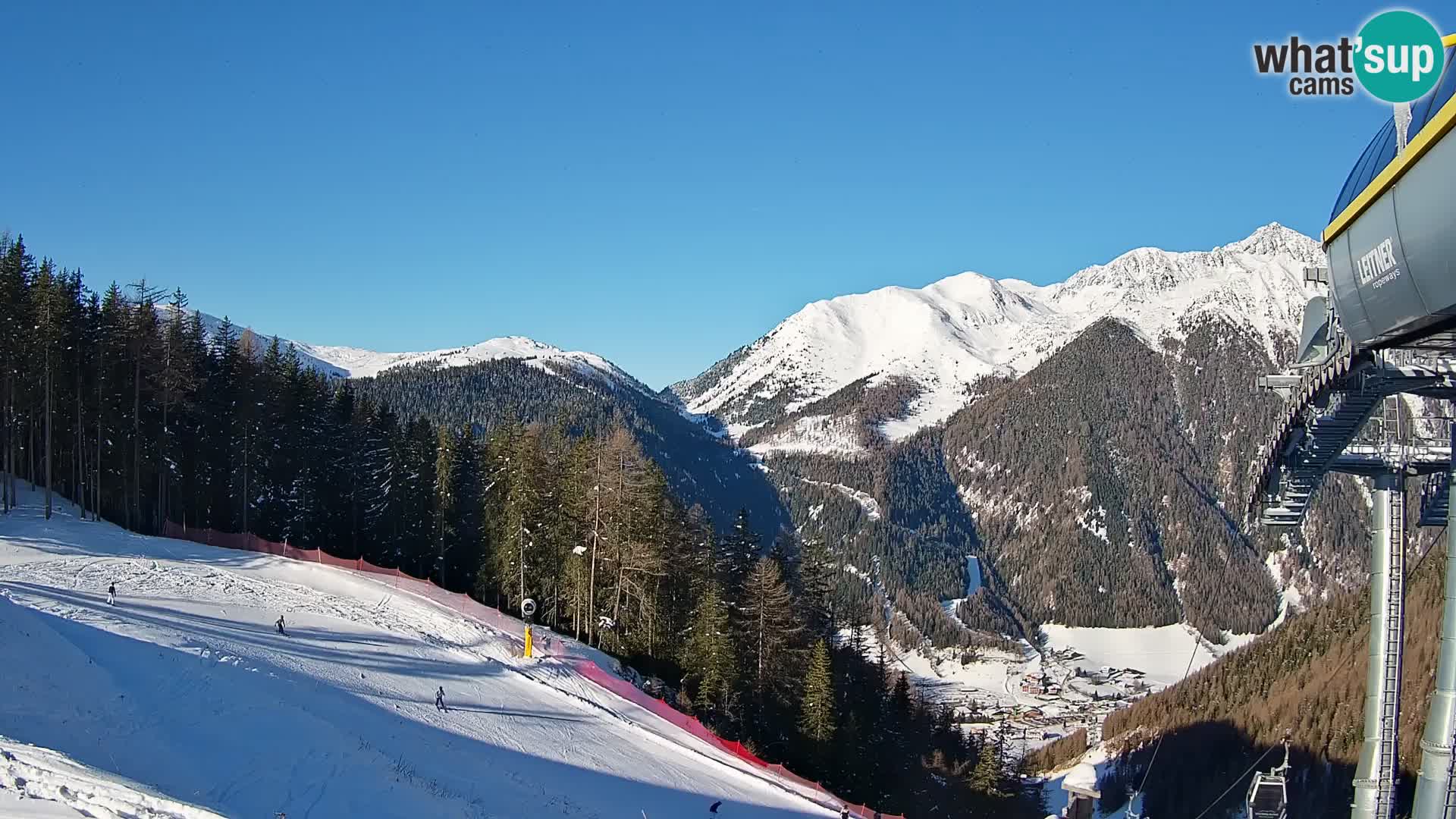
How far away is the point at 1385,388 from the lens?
12.2m

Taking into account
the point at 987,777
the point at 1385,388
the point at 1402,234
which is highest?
the point at 1402,234

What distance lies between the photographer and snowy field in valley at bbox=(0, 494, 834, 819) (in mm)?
15938

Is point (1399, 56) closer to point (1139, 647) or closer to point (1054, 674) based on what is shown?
point (1054, 674)

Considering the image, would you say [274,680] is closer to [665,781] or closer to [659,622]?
[665,781]

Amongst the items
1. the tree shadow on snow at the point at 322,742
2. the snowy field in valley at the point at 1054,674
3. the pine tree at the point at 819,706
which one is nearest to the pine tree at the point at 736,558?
the pine tree at the point at 819,706

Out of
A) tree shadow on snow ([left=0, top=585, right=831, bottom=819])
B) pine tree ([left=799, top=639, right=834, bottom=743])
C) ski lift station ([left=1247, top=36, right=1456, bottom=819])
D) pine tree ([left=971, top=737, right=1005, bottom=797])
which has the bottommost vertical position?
pine tree ([left=971, top=737, right=1005, bottom=797])

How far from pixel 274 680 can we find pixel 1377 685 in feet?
77.0

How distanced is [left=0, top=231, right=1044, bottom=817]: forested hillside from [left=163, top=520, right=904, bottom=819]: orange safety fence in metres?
4.14

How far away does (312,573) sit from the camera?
3797cm

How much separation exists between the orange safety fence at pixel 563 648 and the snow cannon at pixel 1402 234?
2233 centimetres

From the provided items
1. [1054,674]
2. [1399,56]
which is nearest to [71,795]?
[1399,56]

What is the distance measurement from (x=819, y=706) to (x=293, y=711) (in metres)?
22.7

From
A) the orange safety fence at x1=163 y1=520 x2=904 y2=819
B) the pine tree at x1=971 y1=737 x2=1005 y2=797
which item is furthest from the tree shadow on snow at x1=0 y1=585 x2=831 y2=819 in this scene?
the pine tree at x1=971 y1=737 x2=1005 y2=797

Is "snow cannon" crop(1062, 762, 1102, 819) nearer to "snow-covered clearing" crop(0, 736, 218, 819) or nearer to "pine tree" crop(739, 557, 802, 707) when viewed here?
"snow-covered clearing" crop(0, 736, 218, 819)
